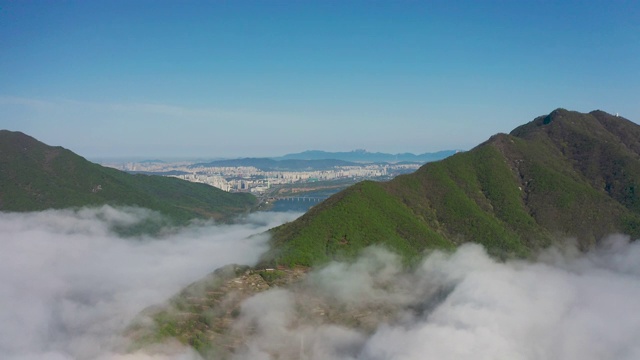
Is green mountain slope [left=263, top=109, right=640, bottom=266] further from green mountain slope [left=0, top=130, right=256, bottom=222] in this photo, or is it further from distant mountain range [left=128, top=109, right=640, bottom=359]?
green mountain slope [left=0, top=130, right=256, bottom=222]

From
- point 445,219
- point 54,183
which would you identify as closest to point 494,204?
point 445,219

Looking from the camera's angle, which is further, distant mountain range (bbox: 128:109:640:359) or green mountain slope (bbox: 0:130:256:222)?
green mountain slope (bbox: 0:130:256:222)

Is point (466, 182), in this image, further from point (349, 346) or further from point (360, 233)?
point (349, 346)

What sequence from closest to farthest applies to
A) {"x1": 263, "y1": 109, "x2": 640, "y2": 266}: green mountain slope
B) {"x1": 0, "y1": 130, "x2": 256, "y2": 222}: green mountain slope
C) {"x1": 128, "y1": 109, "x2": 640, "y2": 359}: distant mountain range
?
{"x1": 128, "y1": 109, "x2": 640, "y2": 359}: distant mountain range, {"x1": 263, "y1": 109, "x2": 640, "y2": 266}: green mountain slope, {"x1": 0, "y1": 130, "x2": 256, "y2": 222}: green mountain slope

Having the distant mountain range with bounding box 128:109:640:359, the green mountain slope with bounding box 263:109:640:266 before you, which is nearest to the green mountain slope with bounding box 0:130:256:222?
the green mountain slope with bounding box 263:109:640:266

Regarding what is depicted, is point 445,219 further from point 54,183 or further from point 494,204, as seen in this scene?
point 54,183

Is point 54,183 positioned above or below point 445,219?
above

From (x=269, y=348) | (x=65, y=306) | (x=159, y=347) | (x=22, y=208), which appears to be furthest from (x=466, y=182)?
(x=22, y=208)

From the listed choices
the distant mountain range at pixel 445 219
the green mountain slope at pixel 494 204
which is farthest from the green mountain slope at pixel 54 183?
the distant mountain range at pixel 445 219
